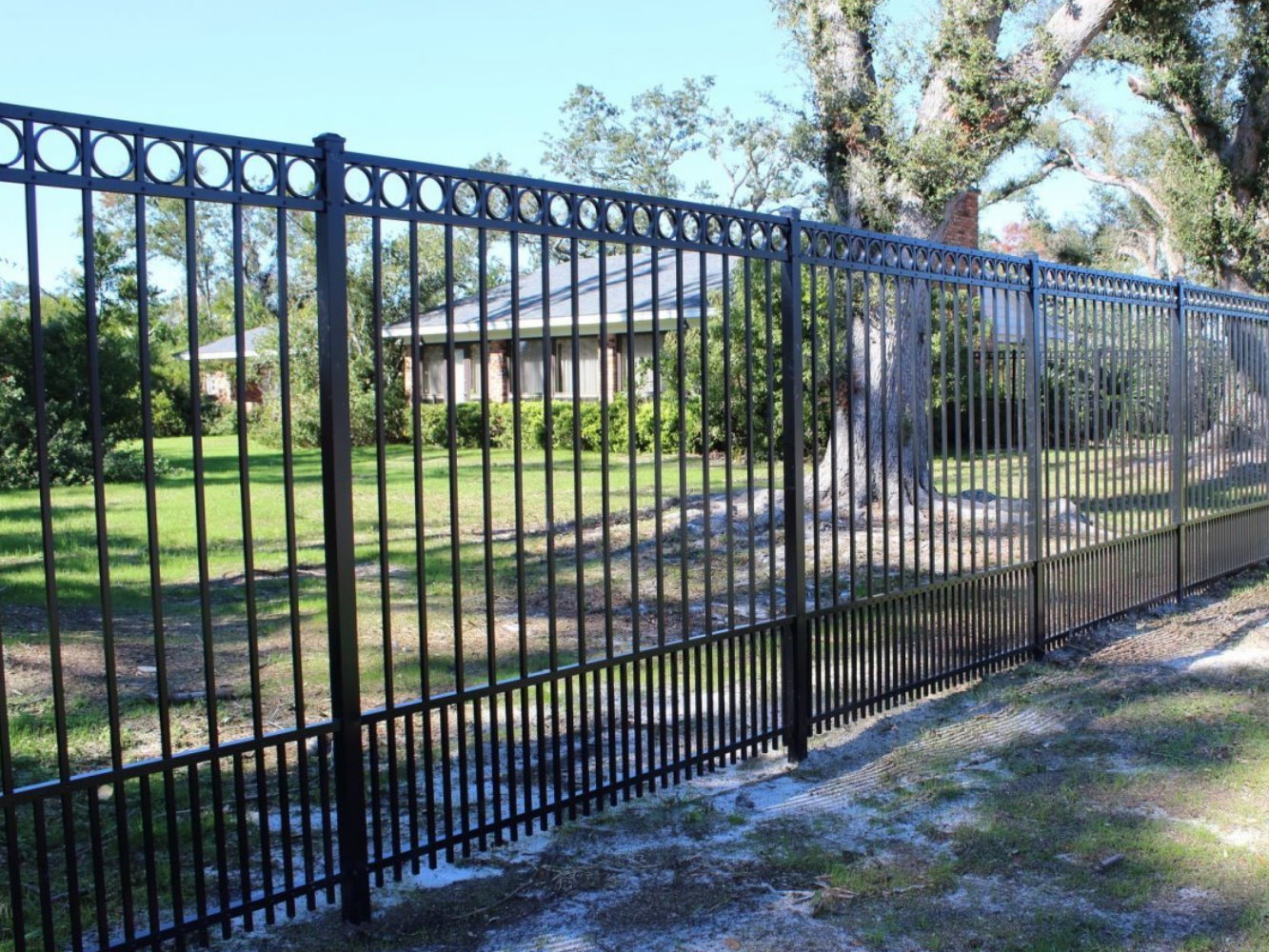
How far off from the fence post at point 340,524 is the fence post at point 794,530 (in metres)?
2.28

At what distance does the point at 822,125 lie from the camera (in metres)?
13.8

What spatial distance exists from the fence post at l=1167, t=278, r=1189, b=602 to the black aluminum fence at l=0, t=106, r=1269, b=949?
0.15 ft

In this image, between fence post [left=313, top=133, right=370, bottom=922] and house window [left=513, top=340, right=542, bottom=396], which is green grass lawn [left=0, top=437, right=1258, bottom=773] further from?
house window [left=513, top=340, right=542, bottom=396]

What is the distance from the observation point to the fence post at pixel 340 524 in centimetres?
365

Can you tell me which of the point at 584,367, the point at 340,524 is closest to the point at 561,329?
the point at 584,367

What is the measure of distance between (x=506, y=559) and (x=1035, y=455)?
584cm

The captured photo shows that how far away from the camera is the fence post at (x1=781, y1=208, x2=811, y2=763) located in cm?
530

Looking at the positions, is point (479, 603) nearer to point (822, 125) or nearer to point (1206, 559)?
point (1206, 559)

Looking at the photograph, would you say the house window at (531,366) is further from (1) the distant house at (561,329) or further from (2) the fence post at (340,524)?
(2) the fence post at (340,524)

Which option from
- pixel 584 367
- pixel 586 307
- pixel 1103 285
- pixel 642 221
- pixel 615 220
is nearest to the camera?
pixel 615 220

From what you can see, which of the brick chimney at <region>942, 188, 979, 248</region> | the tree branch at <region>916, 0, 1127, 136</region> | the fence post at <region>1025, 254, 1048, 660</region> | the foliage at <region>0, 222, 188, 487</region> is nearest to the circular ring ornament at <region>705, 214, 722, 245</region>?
the fence post at <region>1025, 254, 1048, 660</region>

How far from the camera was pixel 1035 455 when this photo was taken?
24.2ft

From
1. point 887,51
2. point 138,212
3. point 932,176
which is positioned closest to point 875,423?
point 932,176

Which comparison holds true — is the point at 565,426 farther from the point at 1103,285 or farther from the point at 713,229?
the point at 713,229
